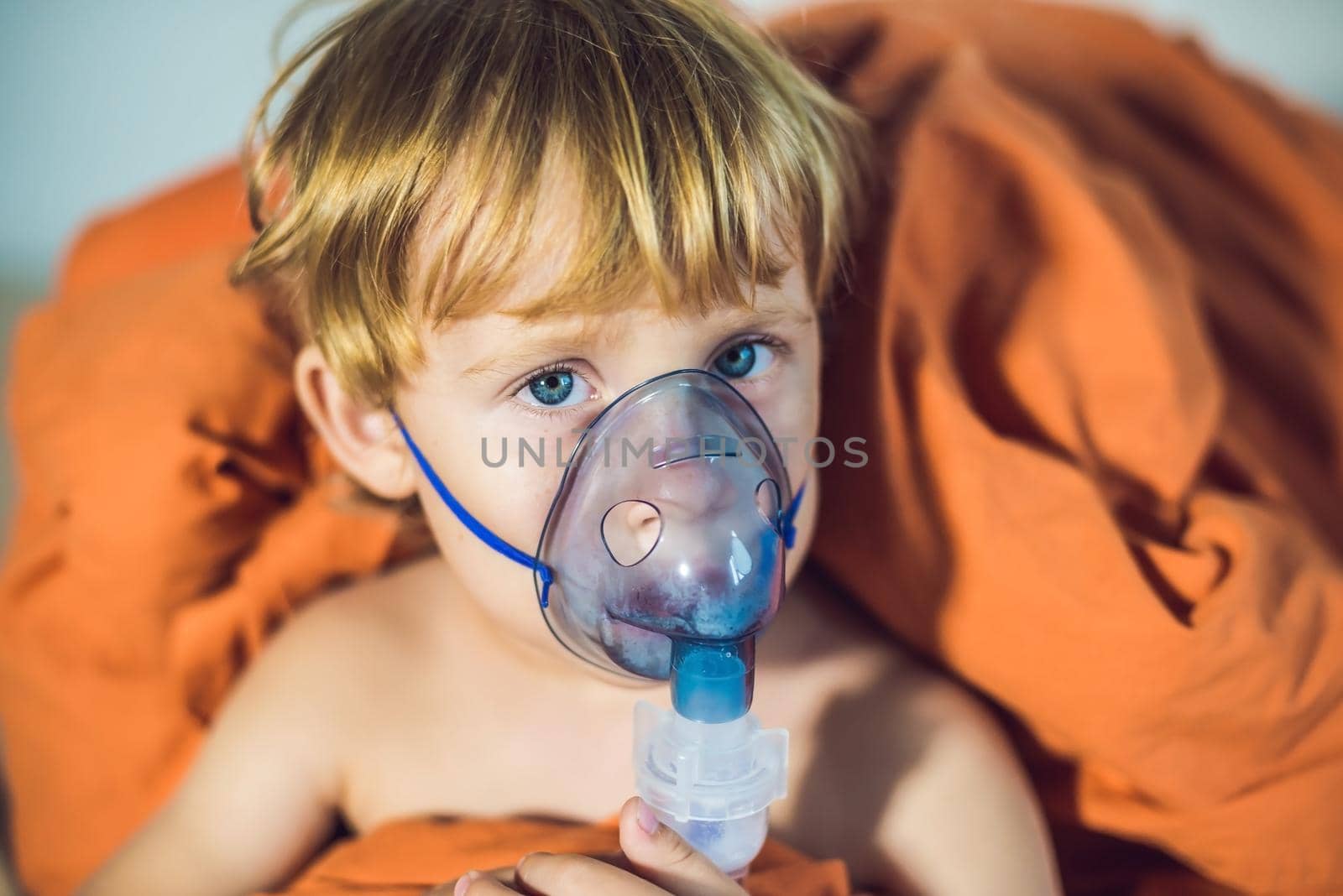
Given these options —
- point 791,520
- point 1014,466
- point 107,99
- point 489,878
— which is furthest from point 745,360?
point 107,99

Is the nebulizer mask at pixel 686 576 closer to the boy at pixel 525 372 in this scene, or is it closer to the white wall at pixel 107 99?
the boy at pixel 525 372

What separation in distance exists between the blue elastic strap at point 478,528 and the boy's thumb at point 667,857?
0.13 meters

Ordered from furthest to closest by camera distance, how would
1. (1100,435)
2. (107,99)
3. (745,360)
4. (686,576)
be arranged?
1. (107,99)
2. (1100,435)
3. (745,360)
4. (686,576)

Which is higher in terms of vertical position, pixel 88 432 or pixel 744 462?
pixel 744 462

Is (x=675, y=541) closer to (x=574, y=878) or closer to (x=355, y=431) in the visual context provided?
(x=574, y=878)

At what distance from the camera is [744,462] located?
66 cm

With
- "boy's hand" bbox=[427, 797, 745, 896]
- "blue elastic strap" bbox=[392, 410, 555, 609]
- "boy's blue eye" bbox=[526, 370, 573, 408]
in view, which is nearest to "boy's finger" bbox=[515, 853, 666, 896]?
"boy's hand" bbox=[427, 797, 745, 896]

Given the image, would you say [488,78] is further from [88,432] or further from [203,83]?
[203,83]

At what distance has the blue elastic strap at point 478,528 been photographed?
2.31 feet

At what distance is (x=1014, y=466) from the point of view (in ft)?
2.71

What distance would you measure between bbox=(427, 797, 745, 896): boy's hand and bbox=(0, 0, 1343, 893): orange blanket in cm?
17

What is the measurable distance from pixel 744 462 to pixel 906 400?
0.25 meters

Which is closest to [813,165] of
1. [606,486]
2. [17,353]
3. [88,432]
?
[606,486]

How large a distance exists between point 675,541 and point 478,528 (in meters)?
0.17
